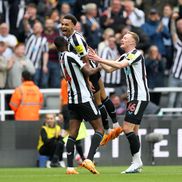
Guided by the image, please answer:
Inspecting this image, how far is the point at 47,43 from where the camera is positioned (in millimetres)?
24578

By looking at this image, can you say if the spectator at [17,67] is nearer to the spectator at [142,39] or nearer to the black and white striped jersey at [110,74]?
the black and white striped jersey at [110,74]

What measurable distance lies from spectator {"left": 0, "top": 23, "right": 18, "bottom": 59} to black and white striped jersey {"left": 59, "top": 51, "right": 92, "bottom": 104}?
6.99 metres

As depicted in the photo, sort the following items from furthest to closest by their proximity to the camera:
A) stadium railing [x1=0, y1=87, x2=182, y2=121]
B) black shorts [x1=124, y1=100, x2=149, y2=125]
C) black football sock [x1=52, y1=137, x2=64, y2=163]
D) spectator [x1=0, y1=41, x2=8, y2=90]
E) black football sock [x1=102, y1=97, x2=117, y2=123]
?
1. spectator [x1=0, y1=41, x2=8, y2=90]
2. stadium railing [x1=0, y1=87, x2=182, y2=121]
3. black football sock [x1=52, y1=137, x2=64, y2=163]
4. black football sock [x1=102, y1=97, x2=117, y2=123]
5. black shorts [x1=124, y1=100, x2=149, y2=125]

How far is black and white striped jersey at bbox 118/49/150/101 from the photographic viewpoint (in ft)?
56.8

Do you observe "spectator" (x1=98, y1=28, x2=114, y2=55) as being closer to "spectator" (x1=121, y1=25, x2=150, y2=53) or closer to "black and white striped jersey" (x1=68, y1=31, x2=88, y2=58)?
"spectator" (x1=121, y1=25, x2=150, y2=53)

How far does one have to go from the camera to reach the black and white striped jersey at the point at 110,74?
80.5ft

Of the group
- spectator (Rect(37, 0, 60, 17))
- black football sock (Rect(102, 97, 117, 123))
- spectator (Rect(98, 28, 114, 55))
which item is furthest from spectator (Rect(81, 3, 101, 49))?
black football sock (Rect(102, 97, 117, 123))

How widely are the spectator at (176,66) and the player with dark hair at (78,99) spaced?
707 cm

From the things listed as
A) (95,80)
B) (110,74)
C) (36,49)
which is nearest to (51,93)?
(36,49)

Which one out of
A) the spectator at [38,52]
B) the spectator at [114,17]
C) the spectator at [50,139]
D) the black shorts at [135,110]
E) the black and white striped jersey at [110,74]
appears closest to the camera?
the black shorts at [135,110]

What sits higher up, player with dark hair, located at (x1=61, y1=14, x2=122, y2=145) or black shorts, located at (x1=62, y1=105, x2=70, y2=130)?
player with dark hair, located at (x1=61, y1=14, x2=122, y2=145)

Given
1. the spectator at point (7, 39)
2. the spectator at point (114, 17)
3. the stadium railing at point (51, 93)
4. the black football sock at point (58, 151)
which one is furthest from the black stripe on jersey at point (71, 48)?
the spectator at point (114, 17)

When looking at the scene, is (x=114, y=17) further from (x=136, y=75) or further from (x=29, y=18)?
(x=136, y=75)

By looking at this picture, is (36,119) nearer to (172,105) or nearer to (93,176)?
(172,105)
